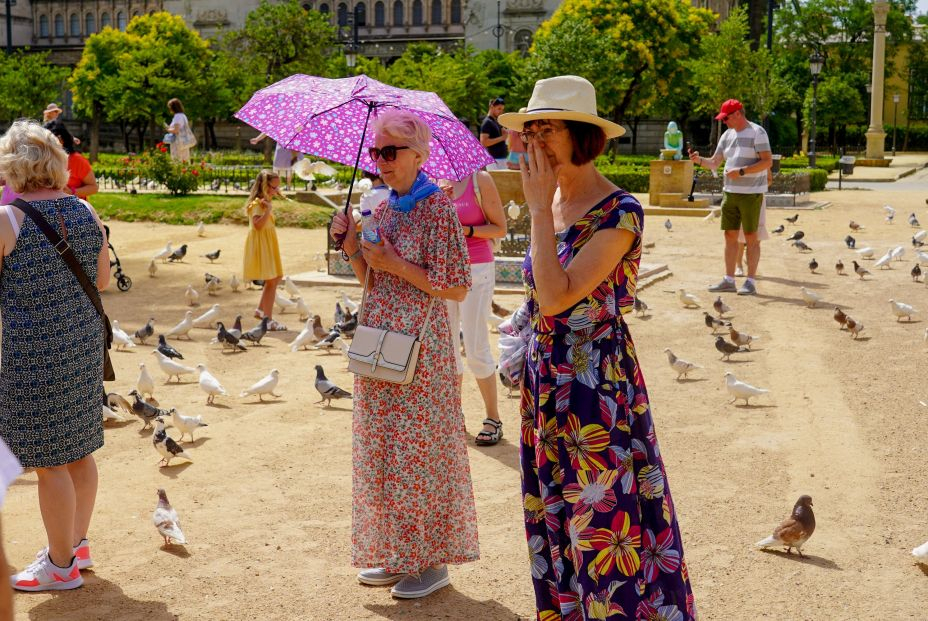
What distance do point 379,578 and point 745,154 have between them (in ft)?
28.1

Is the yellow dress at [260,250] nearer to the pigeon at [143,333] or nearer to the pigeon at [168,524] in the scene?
the pigeon at [143,333]

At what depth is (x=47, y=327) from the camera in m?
4.55

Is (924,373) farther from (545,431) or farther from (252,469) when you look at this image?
(545,431)

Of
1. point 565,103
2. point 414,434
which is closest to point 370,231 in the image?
point 414,434

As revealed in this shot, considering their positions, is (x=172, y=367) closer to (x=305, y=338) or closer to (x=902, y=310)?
(x=305, y=338)

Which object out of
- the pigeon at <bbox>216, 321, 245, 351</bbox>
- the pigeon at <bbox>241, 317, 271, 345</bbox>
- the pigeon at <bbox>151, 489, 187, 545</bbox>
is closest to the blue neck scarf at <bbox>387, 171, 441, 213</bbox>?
the pigeon at <bbox>151, 489, 187, 545</bbox>

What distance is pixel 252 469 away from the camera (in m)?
6.68

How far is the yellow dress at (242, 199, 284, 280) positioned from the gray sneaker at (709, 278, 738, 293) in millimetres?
5180

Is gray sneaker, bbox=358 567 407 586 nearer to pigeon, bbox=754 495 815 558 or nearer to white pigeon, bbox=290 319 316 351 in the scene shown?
pigeon, bbox=754 495 815 558

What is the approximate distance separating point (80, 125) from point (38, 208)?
77.5 m

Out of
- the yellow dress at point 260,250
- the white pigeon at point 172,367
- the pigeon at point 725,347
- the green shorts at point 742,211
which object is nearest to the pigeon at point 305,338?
the yellow dress at point 260,250

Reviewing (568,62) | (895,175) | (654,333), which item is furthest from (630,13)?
(654,333)

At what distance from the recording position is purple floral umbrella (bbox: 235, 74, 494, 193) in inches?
208

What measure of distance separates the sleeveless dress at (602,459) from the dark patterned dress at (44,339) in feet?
6.79
